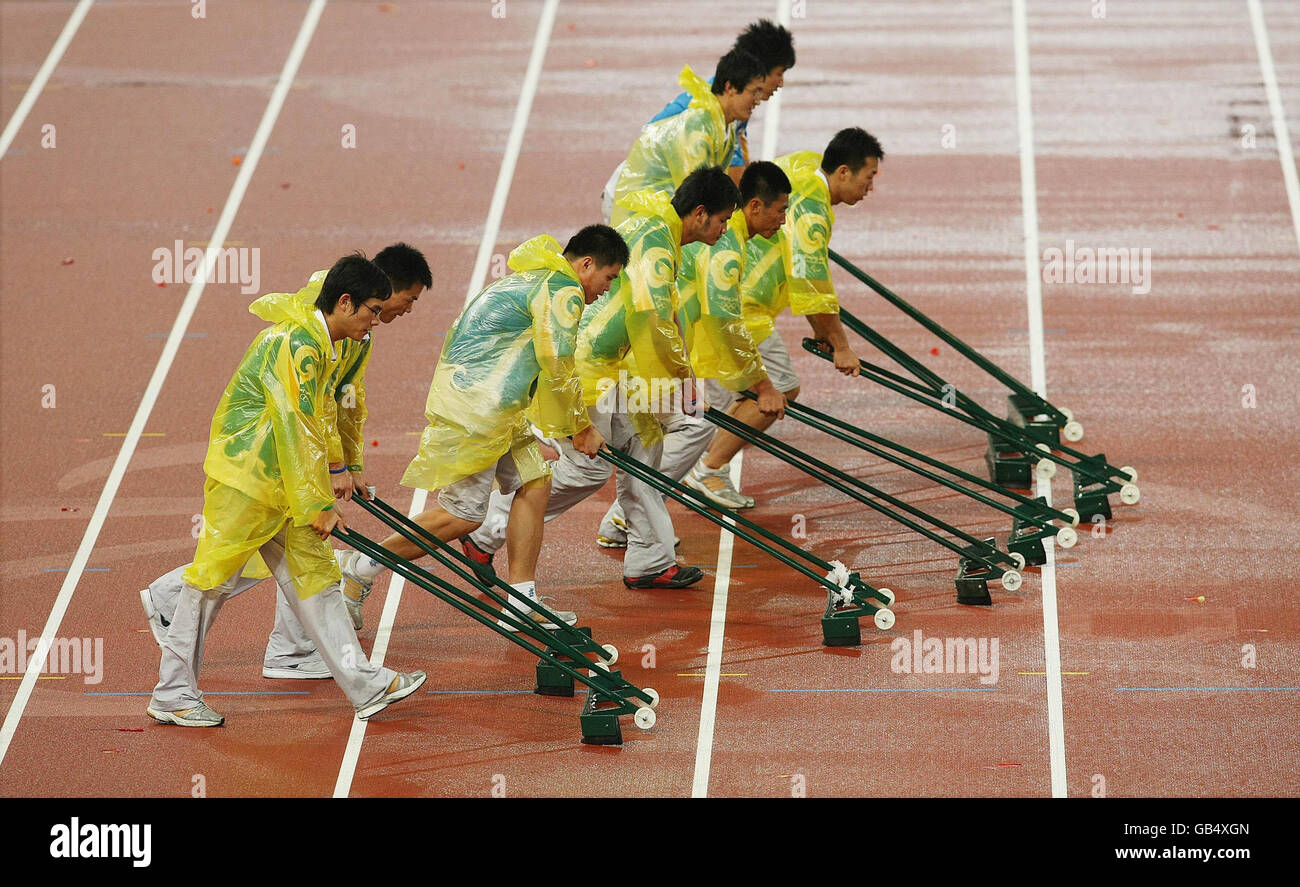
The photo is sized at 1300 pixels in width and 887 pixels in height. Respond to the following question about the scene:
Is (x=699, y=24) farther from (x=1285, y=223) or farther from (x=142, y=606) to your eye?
(x=142, y=606)

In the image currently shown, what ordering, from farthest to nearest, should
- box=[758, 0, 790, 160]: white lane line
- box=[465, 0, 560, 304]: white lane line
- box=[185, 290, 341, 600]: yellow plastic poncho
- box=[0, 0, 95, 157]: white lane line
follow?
box=[0, 0, 95, 157]: white lane line
box=[758, 0, 790, 160]: white lane line
box=[465, 0, 560, 304]: white lane line
box=[185, 290, 341, 600]: yellow plastic poncho

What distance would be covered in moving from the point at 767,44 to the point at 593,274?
2.17m

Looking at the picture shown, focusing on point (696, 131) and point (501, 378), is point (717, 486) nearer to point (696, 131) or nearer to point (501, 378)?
point (696, 131)

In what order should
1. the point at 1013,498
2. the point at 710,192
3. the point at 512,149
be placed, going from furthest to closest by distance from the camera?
the point at 512,149, the point at 1013,498, the point at 710,192

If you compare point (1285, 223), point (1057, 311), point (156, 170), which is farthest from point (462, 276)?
point (1285, 223)


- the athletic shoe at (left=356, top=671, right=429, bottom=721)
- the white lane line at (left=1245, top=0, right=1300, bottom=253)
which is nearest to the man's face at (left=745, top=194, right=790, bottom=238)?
the athletic shoe at (left=356, top=671, right=429, bottom=721)

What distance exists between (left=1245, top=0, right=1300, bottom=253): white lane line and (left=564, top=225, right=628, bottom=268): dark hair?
571 centimetres

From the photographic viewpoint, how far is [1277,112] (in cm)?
1209

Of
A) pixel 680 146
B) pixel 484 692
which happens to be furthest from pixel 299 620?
pixel 680 146

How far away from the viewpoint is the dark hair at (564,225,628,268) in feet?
22.1

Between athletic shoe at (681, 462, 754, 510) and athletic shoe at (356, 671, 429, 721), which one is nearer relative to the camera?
athletic shoe at (356, 671, 429, 721)

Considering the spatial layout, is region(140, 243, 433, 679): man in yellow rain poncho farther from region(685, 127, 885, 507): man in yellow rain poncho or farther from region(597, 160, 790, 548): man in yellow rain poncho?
region(685, 127, 885, 507): man in yellow rain poncho

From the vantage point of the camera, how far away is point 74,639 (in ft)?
23.8

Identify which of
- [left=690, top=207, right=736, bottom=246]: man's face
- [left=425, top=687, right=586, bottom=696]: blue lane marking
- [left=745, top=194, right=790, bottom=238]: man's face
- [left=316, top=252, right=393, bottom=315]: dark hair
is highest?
[left=745, top=194, right=790, bottom=238]: man's face
